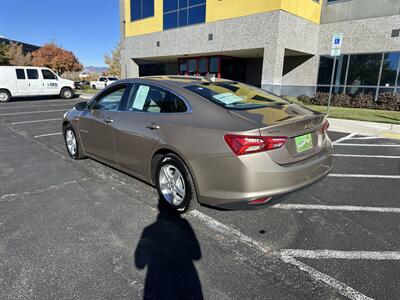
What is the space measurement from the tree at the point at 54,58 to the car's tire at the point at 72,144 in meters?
44.1

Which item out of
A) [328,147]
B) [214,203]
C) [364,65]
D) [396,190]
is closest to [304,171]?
[328,147]

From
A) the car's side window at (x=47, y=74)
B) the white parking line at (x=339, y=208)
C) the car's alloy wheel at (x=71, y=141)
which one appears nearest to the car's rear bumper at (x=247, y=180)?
the white parking line at (x=339, y=208)

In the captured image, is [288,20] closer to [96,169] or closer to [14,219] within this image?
[96,169]

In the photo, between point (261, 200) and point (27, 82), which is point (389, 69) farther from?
point (27, 82)

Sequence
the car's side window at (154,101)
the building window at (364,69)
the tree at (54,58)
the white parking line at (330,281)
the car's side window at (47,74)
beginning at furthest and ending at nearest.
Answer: the tree at (54,58) < the car's side window at (47,74) < the building window at (364,69) < the car's side window at (154,101) < the white parking line at (330,281)

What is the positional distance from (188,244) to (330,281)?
1.30 meters

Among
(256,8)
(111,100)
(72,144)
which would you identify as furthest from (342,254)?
(256,8)

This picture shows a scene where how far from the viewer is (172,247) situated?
9.62ft

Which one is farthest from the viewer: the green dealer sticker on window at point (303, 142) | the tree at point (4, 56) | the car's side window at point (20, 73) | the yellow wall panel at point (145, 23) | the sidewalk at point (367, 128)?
the tree at point (4, 56)

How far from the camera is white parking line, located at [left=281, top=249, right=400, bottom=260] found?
2779 mm

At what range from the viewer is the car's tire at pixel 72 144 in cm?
545

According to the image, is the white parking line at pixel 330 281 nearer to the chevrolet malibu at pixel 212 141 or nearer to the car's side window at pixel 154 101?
the chevrolet malibu at pixel 212 141

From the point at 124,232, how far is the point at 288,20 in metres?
14.5

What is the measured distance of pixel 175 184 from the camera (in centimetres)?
354
